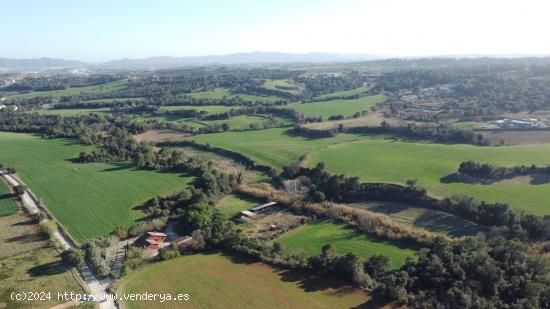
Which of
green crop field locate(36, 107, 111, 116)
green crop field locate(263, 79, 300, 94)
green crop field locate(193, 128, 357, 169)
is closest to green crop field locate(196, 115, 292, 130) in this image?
green crop field locate(193, 128, 357, 169)

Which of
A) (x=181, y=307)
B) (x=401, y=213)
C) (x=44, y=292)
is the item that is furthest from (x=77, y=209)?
(x=401, y=213)

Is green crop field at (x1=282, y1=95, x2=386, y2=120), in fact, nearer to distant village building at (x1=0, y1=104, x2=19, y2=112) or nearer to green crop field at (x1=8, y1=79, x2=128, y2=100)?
distant village building at (x1=0, y1=104, x2=19, y2=112)

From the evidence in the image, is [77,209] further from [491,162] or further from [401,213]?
[491,162]

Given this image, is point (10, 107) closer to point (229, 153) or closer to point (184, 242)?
point (229, 153)

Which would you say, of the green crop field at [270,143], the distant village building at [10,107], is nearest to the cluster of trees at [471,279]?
the green crop field at [270,143]

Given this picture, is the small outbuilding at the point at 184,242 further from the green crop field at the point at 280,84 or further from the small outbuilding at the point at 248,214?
the green crop field at the point at 280,84

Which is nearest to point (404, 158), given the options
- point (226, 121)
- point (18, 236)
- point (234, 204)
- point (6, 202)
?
point (234, 204)
